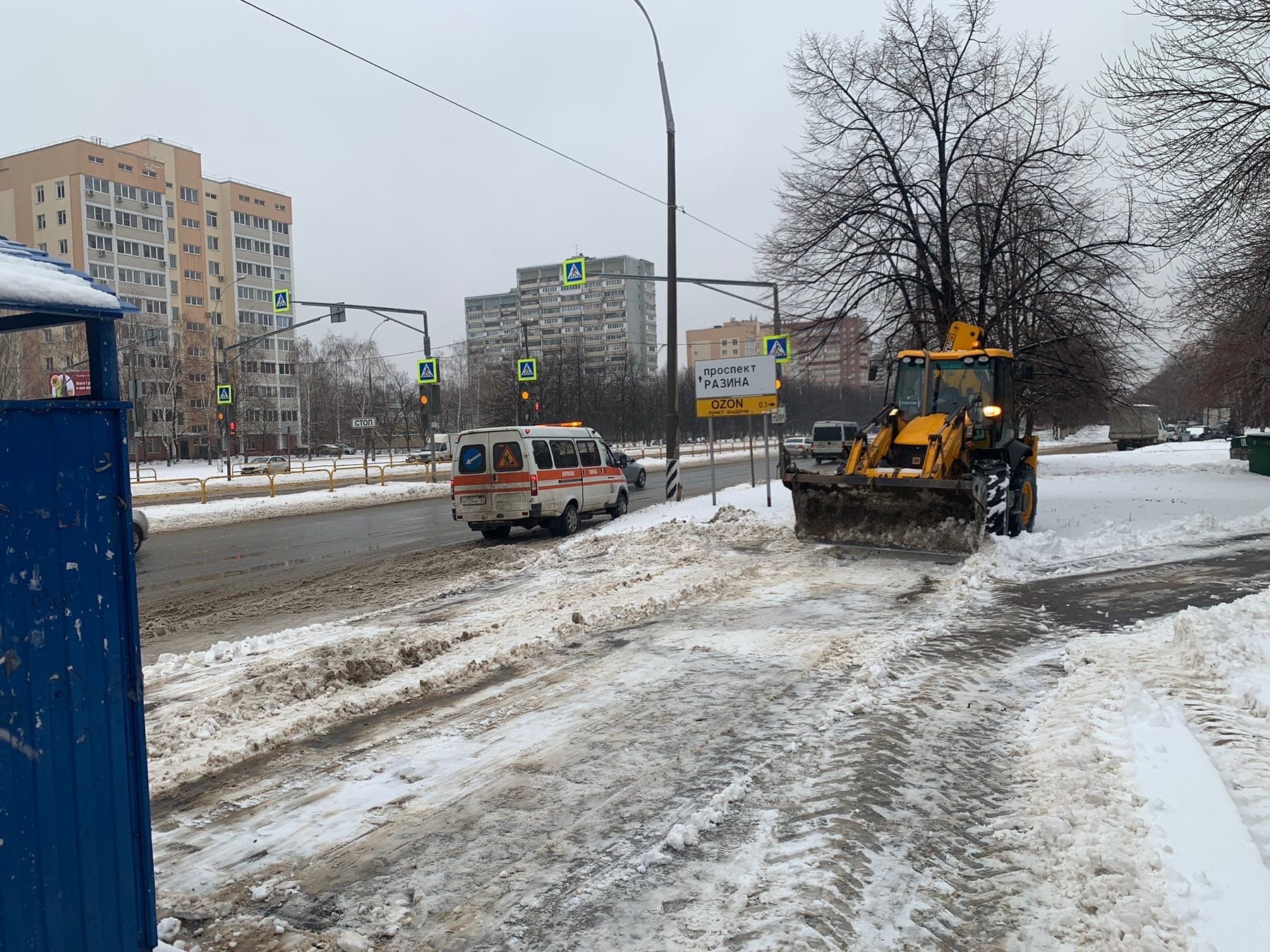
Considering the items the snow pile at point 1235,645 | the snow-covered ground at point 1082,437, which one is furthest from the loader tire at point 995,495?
the snow-covered ground at point 1082,437

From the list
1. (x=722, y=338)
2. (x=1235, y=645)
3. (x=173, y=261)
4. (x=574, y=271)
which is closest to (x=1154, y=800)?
(x=1235, y=645)

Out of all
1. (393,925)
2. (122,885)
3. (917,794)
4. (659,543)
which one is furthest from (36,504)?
(659,543)

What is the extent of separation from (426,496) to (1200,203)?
24053mm

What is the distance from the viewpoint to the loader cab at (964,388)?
48.0 ft

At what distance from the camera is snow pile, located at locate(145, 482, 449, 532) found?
24.1 metres

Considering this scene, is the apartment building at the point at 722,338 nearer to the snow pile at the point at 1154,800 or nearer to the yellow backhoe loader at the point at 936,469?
the yellow backhoe loader at the point at 936,469

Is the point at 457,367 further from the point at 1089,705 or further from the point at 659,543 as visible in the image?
the point at 1089,705

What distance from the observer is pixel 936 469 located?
1319 cm

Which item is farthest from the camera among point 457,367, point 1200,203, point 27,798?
point 457,367

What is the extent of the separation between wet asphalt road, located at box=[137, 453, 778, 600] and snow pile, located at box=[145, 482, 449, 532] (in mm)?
1027

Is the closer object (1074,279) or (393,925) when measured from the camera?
(393,925)

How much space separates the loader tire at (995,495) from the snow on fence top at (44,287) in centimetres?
1169

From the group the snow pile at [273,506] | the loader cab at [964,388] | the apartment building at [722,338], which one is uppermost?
the apartment building at [722,338]

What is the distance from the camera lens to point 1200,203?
16.0 m
